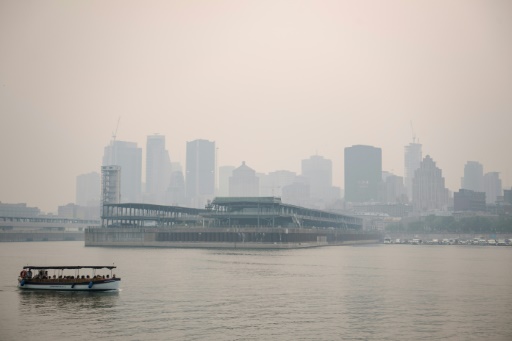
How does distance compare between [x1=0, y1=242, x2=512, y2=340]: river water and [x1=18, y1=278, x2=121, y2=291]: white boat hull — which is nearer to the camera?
[x1=0, y1=242, x2=512, y2=340]: river water

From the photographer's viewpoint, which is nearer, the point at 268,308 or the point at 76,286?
the point at 268,308

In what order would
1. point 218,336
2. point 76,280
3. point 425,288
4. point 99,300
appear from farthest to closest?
point 425,288, point 76,280, point 99,300, point 218,336

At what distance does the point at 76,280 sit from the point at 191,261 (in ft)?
207

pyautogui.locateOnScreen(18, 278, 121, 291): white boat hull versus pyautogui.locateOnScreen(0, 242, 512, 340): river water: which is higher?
pyautogui.locateOnScreen(18, 278, 121, 291): white boat hull

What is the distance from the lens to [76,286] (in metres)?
98.2

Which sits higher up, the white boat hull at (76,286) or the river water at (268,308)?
the white boat hull at (76,286)

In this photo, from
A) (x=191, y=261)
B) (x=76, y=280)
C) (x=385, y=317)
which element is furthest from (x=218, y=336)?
(x=191, y=261)

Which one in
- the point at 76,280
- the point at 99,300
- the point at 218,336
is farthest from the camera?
the point at 76,280

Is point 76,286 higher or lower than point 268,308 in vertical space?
higher

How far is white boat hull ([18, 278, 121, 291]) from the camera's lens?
97312 mm

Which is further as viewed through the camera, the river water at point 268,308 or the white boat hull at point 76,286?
the white boat hull at point 76,286

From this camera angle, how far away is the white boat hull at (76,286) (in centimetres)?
9731

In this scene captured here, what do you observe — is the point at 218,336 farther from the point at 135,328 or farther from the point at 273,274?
the point at 273,274

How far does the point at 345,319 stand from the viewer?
7619cm
